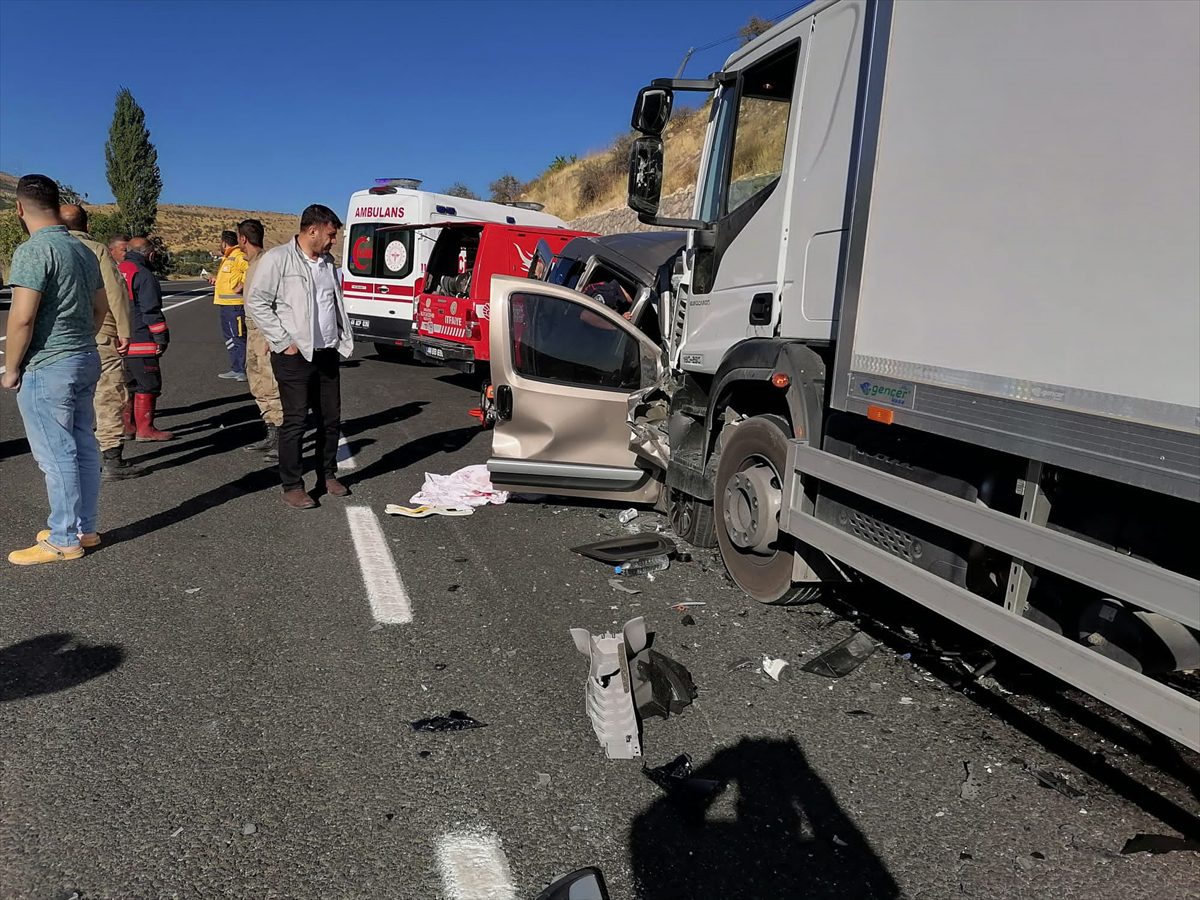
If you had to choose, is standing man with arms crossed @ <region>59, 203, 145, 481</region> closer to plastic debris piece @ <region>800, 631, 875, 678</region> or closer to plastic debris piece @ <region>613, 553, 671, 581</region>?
plastic debris piece @ <region>613, 553, 671, 581</region>

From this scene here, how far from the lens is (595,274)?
7906mm

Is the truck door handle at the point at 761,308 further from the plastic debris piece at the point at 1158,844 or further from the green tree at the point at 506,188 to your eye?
the green tree at the point at 506,188

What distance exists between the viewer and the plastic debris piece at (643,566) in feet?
15.4

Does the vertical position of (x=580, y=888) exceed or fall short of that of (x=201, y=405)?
it exceeds it

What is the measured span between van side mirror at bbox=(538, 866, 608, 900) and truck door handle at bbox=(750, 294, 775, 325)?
3.11 metres

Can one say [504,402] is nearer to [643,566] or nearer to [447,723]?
[643,566]

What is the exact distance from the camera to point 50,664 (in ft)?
11.0

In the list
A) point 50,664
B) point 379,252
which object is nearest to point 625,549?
point 50,664

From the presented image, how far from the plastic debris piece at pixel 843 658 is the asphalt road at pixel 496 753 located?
64 mm

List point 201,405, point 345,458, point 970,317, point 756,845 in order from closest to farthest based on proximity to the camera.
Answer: point 756,845 < point 970,317 < point 345,458 < point 201,405

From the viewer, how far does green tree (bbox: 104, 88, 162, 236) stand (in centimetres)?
6669

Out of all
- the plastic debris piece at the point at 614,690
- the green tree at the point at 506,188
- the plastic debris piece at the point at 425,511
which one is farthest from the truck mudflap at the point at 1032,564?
the green tree at the point at 506,188

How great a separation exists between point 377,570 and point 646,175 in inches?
→ 102

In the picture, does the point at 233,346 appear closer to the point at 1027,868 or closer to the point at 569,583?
the point at 569,583
